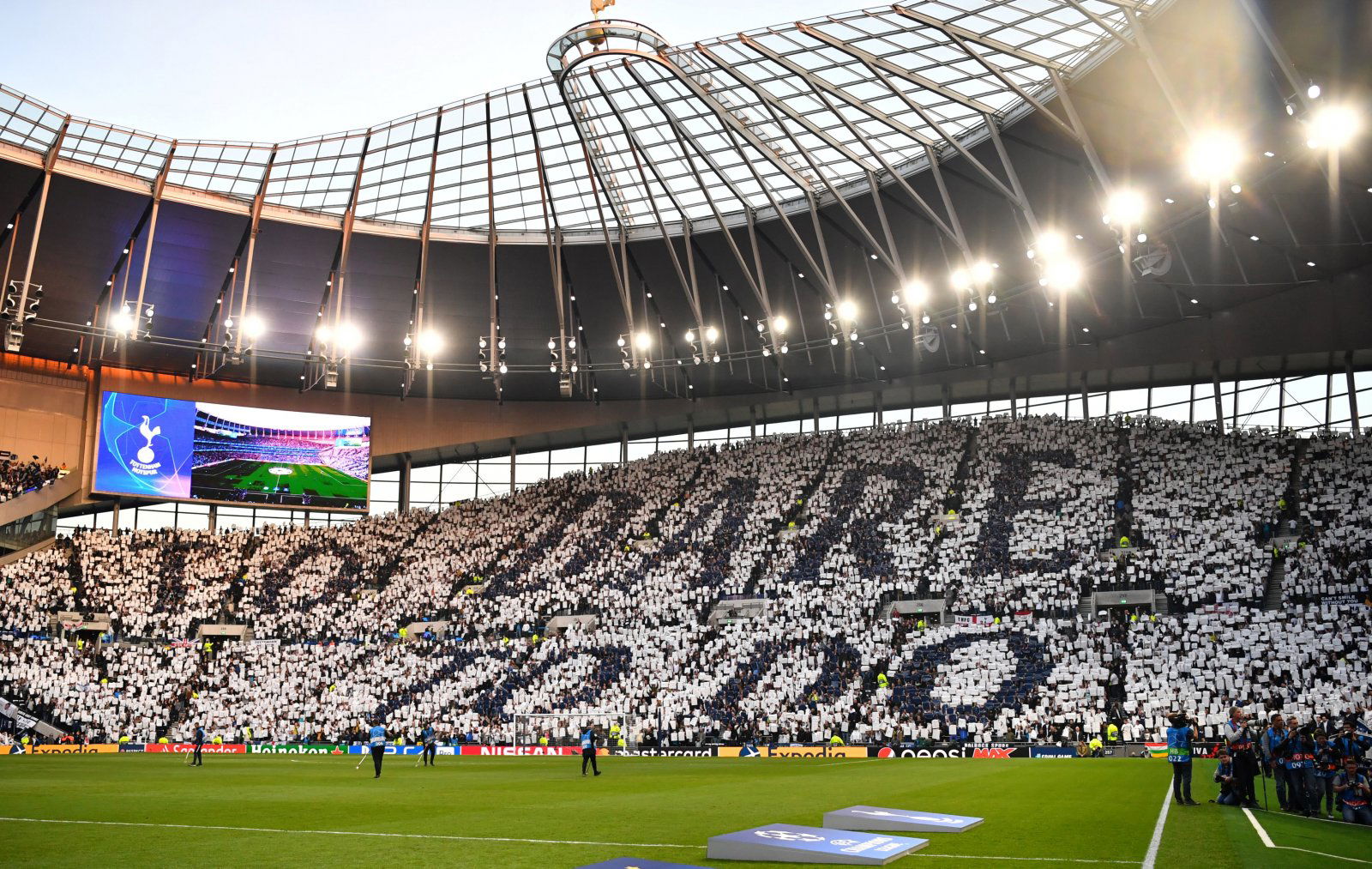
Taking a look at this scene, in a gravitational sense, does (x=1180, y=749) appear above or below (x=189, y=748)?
above

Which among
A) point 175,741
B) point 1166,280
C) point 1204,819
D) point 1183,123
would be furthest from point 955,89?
point 175,741

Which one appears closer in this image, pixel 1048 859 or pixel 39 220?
pixel 1048 859

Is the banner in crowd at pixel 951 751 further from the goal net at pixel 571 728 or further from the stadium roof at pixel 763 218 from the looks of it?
the stadium roof at pixel 763 218

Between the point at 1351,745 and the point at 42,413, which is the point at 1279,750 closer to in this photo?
the point at 1351,745

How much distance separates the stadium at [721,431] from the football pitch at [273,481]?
9.7 inches

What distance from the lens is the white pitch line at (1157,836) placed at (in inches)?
436

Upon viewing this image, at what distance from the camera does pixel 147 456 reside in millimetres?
57906

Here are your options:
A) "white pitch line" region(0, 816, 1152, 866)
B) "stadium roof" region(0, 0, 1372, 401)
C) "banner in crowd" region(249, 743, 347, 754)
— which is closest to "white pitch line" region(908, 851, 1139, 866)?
"white pitch line" region(0, 816, 1152, 866)

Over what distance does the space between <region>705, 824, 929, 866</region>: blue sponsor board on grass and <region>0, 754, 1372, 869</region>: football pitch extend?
8.5 inches

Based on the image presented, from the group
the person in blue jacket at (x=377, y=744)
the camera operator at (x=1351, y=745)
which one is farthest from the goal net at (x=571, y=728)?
the camera operator at (x=1351, y=745)

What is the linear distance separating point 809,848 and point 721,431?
5495 centimetres

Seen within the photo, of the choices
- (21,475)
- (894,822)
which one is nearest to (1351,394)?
(894,822)

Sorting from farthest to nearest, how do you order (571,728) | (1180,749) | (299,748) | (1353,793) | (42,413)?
(42,413) → (299,748) → (571,728) → (1180,749) → (1353,793)

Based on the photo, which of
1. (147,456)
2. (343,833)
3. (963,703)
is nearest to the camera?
(343,833)
